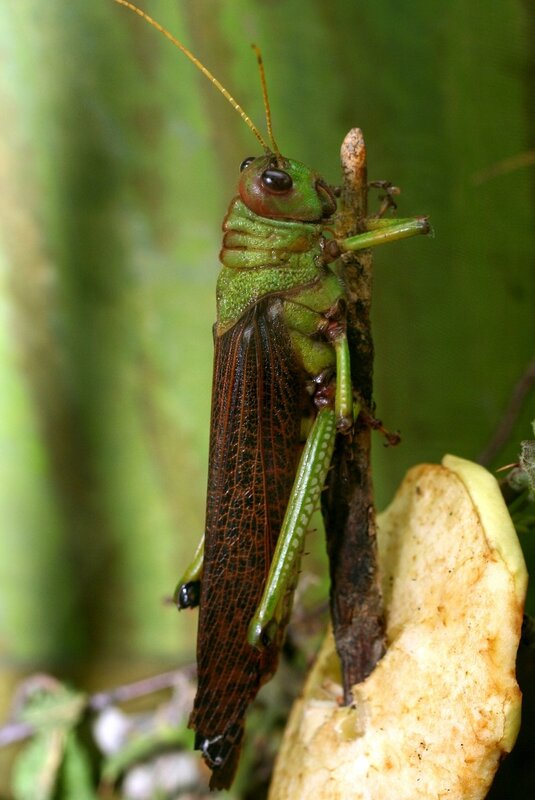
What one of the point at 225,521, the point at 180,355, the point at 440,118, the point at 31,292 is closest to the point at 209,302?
the point at 180,355

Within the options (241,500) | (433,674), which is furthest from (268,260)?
(433,674)

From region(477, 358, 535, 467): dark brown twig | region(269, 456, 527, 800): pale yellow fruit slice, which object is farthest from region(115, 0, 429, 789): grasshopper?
region(477, 358, 535, 467): dark brown twig

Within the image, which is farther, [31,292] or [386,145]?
[31,292]

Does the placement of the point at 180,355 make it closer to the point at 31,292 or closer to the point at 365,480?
the point at 31,292

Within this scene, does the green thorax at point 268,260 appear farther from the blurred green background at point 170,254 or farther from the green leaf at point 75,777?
the green leaf at point 75,777

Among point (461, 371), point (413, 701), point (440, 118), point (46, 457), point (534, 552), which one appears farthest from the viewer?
point (46, 457)

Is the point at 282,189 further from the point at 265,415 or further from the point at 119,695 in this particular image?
the point at 119,695
